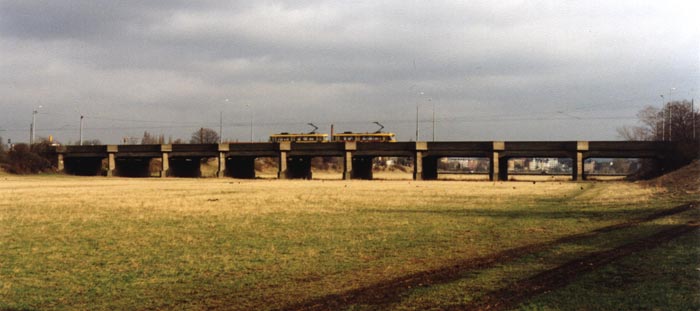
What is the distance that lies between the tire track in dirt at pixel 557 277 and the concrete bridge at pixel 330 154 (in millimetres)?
65011

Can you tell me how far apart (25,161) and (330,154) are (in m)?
50.6

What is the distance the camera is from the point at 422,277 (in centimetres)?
1256

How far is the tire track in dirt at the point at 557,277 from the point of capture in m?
10.1

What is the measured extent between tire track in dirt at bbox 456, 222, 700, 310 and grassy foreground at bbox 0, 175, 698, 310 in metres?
0.41

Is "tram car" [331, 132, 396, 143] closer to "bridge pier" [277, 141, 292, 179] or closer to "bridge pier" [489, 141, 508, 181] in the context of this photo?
"bridge pier" [277, 141, 292, 179]

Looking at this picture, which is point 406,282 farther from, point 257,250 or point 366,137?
point 366,137

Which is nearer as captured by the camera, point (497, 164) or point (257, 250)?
point (257, 250)

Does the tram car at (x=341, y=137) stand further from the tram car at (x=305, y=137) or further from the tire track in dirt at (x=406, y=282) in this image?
the tire track in dirt at (x=406, y=282)

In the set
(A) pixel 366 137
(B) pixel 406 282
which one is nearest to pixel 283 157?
(A) pixel 366 137

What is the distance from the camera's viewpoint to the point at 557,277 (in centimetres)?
1221

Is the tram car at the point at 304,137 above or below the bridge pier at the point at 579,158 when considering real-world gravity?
above

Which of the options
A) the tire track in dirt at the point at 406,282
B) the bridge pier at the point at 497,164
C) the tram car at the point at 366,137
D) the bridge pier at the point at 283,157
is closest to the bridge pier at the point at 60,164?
the bridge pier at the point at 283,157

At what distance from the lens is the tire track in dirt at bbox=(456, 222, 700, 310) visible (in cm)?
1009

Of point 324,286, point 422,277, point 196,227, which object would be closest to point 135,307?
point 324,286
